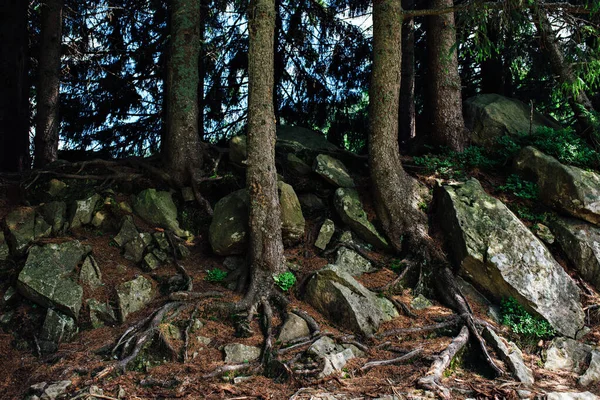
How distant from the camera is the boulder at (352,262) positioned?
7039 mm

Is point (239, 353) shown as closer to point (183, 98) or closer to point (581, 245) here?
point (183, 98)

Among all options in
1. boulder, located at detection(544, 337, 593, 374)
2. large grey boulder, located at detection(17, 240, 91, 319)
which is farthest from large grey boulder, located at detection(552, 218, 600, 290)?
large grey boulder, located at detection(17, 240, 91, 319)

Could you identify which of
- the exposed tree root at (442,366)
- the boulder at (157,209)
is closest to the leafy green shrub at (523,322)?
the exposed tree root at (442,366)

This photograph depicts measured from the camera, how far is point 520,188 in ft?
25.9

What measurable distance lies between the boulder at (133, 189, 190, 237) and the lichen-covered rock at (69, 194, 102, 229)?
2.19ft

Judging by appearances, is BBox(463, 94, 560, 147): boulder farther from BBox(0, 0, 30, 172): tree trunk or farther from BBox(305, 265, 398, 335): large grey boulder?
BBox(0, 0, 30, 172): tree trunk

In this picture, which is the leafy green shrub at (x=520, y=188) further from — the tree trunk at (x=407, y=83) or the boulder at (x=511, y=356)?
the tree trunk at (x=407, y=83)

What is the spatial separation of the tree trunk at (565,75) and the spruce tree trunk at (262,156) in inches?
179

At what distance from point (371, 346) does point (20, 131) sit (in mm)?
9405

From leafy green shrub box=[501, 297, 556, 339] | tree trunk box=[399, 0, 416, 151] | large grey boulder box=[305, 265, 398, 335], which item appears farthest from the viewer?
tree trunk box=[399, 0, 416, 151]

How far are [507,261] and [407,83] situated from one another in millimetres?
5830

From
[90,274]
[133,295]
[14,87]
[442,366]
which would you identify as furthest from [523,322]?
[14,87]

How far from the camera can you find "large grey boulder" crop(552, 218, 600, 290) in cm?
699

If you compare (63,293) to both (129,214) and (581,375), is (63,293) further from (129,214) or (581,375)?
(581,375)
